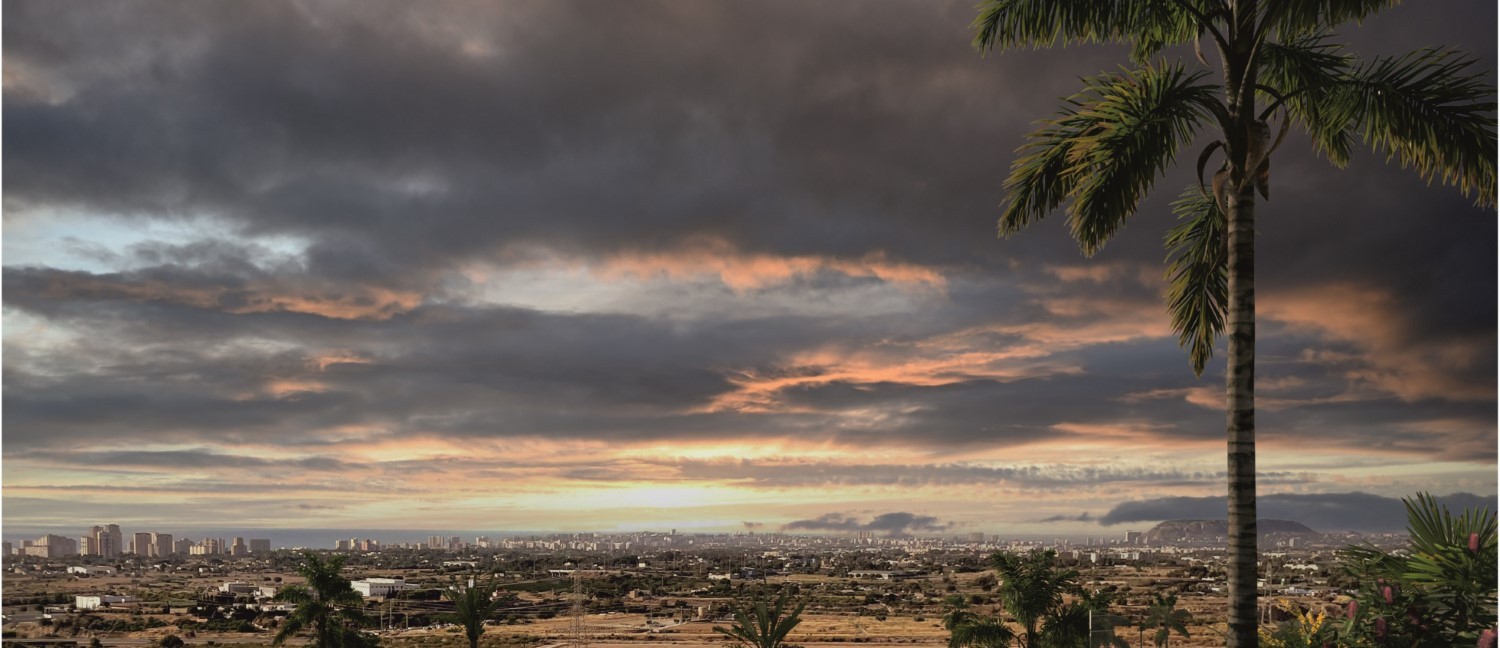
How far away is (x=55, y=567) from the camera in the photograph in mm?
174125

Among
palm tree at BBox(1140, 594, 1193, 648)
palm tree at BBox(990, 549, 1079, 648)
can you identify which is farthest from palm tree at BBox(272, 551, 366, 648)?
palm tree at BBox(1140, 594, 1193, 648)

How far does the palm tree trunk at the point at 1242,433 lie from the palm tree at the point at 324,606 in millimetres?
24240

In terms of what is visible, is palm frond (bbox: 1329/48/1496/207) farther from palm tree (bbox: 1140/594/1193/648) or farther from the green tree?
palm tree (bbox: 1140/594/1193/648)

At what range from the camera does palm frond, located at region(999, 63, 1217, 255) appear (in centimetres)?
905

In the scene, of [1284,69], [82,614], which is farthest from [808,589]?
[1284,69]

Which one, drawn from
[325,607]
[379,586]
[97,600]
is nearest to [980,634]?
[325,607]

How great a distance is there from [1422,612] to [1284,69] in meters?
5.41

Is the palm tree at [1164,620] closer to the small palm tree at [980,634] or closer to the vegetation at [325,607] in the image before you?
the small palm tree at [980,634]

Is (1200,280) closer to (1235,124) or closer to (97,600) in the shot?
(1235,124)

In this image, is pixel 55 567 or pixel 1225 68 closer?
pixel 1225 68

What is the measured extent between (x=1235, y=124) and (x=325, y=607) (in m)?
25.6

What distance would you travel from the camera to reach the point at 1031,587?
27.3 metres

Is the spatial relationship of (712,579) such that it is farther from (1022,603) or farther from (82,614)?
(1022,603)

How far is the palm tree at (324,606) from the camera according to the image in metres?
27.1
